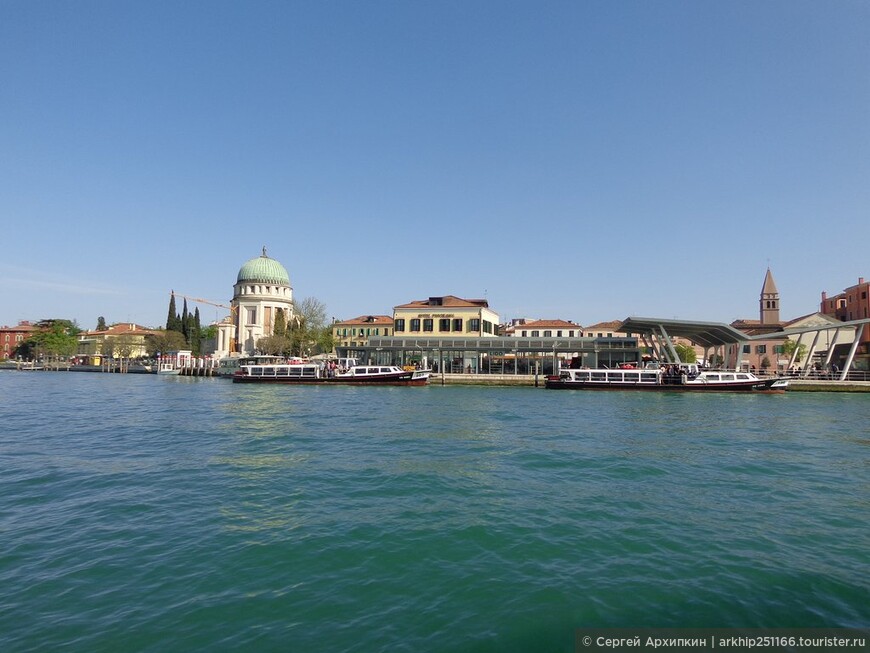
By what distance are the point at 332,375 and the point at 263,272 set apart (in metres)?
48.1

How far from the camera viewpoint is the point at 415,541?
8.14 metres

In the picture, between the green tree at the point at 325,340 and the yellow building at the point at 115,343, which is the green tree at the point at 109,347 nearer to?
the yellow building at the point at 115,343

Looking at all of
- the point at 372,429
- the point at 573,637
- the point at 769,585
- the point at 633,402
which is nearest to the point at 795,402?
the point at 633,402

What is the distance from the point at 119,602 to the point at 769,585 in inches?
295

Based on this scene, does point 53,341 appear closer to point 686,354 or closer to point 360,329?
point 360,329

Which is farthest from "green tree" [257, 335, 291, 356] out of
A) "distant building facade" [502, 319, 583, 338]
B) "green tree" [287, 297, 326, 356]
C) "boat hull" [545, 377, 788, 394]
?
"boat hull" [545, 377, 788, 394]

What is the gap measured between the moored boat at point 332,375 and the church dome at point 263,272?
39910 millimetres

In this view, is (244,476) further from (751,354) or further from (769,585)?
(751,354)

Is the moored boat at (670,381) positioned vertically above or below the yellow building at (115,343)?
below

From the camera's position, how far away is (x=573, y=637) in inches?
218

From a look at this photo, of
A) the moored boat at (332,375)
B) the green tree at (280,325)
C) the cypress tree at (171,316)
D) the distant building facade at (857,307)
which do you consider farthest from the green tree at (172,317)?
the distant building facade at (857,307)

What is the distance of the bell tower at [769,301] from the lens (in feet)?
274

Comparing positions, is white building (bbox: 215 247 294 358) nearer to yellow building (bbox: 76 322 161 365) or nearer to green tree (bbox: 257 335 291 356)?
green tree (bbox: 257 335 291 356)

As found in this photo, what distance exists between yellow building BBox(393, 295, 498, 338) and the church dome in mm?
35962
